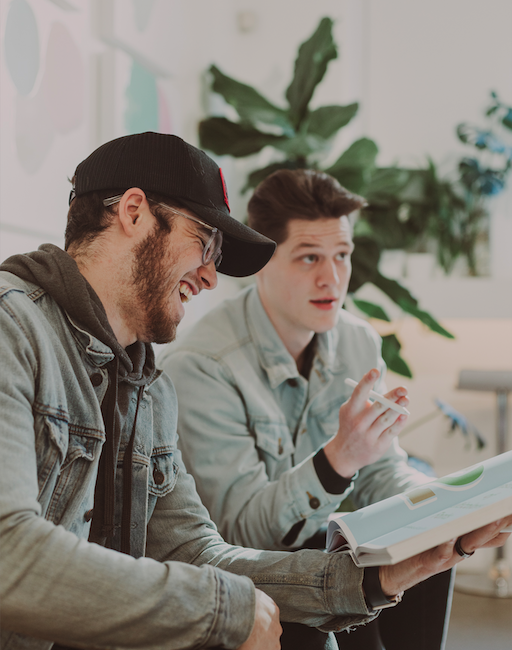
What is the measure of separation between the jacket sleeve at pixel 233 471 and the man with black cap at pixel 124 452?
0.24 meters

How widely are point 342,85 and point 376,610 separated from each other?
96.4 inches

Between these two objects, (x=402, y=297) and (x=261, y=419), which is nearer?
(x=261, y=419)

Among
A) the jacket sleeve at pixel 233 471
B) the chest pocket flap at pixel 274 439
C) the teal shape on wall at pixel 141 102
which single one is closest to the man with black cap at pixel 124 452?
the jacket sleeve at pixel 233 471

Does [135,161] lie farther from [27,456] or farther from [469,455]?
[469,455]

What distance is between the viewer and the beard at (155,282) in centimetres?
101

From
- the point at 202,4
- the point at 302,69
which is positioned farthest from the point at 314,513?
the point at 202,4

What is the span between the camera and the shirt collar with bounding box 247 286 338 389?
162 cm

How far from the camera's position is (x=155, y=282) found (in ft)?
3.35

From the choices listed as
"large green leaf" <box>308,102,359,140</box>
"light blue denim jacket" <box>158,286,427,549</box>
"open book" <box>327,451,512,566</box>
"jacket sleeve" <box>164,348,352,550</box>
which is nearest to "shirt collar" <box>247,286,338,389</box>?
"light blue denim jacket" <box>158,286,427,549</box>

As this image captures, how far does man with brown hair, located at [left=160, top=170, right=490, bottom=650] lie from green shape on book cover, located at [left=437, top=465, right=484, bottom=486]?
0.75 feet

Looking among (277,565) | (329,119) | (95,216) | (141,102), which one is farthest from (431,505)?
(329,119)

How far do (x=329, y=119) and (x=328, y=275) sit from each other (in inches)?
39.5

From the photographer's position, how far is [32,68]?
1444 mm

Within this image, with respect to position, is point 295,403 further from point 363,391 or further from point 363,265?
point 363,265
